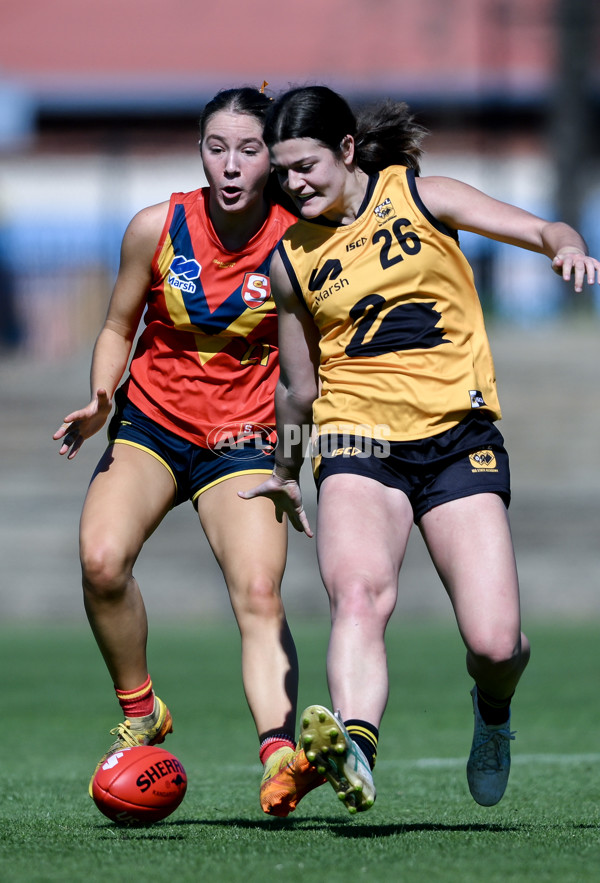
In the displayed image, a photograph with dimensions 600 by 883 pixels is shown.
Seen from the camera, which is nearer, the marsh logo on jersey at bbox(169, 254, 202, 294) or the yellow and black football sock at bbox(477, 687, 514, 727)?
the yellow and black football sock at bbox(477, 687, 514, 727)

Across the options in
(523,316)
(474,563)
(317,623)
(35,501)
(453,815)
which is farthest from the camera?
(523,316)

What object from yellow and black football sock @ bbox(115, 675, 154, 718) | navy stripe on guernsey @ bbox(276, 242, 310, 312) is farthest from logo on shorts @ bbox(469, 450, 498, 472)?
yellow and black football sock @ bbox(115, 675, 154, 718)

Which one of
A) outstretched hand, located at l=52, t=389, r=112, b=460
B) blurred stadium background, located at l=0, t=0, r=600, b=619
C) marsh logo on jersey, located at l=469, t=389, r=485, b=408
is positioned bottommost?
blurred stadium background, located at l=0, t=0, r=600, b=619

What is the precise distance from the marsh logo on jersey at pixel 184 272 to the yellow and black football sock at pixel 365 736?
1.77m

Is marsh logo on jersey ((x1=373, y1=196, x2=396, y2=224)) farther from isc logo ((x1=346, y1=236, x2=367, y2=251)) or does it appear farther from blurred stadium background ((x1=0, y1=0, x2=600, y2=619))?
blurred stadium background ((x1=0, y1=0, x2=600, y2=619))

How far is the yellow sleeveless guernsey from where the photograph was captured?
4.38 metres

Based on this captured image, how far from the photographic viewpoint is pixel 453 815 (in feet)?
16.1

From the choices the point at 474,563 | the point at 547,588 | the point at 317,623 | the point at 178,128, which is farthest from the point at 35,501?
the point at 178,128

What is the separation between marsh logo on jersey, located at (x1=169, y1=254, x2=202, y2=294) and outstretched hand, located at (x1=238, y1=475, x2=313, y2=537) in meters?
0.76

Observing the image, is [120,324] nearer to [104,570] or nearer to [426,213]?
[104,570]

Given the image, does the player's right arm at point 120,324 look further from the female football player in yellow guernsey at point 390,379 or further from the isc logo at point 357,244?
the isc logo at point 357,244

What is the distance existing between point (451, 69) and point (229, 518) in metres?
22.8

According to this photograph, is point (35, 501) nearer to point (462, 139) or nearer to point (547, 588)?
point (547, 588)

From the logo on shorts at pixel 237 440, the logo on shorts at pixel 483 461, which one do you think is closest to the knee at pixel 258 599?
the logo on shorts at pixel 237 440
